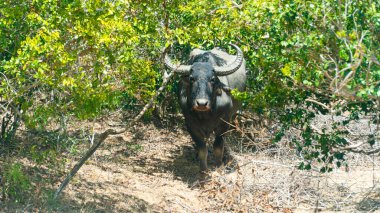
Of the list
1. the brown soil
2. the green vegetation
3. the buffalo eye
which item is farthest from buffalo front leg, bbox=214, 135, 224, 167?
Answer: the green vegetation

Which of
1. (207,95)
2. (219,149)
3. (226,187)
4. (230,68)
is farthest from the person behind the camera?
(219,149)

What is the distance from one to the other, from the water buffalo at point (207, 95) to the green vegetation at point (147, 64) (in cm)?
102

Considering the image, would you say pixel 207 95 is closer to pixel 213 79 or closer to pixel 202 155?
pixel 213 79

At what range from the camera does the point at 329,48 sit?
19.9 ft

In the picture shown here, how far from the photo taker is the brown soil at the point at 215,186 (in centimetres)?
798

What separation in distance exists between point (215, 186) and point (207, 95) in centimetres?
134

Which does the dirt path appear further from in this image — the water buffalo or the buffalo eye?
the buffalo eye

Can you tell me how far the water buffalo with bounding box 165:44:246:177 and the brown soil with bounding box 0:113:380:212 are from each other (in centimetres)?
56

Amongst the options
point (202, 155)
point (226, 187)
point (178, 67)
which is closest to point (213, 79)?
point (178, 67)

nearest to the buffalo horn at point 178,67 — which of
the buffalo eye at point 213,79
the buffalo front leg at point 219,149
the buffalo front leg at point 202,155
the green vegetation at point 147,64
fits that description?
the buffalo eye at point 213,79

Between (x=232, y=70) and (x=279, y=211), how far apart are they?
2503mm

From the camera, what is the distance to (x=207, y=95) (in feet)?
29.3

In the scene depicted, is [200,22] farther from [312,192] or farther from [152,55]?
[312,192]

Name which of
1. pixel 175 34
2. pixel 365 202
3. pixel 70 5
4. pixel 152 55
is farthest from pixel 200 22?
pixel 365 202
